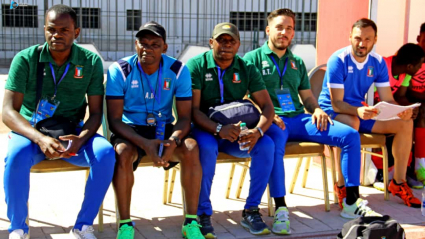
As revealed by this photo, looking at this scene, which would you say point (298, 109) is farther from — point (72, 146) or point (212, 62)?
point (72, 146)

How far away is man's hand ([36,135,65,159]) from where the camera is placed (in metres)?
3.72

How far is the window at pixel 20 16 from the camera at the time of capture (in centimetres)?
1951

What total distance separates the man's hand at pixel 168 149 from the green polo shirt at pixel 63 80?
2.10 feet

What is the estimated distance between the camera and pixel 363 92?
5.17 meters

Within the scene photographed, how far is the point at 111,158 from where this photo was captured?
379 centimetres

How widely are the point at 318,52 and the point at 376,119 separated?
162 cm

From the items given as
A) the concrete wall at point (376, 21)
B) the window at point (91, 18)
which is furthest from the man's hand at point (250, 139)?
the window at point (91, 18)

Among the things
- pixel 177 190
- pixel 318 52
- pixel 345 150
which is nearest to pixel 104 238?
pixel 177 190

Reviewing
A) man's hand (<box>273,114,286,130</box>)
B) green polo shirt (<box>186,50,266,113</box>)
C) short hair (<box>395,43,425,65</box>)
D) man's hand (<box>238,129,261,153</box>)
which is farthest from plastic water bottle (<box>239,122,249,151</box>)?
short hair (<box>395,43,425,65</box>)

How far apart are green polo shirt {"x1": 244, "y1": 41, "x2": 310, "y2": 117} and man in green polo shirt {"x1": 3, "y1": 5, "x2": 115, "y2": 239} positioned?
147 centimetres

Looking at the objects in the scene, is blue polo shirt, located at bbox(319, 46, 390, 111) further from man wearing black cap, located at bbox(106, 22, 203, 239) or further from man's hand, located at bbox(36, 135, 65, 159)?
man's hand, located at bbox(36, 135, 65, 159)

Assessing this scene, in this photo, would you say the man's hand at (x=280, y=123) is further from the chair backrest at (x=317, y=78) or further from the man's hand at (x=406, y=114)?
the man's hand at (x=406, y=114)

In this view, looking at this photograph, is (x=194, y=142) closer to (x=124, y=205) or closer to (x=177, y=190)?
(x=124, y=205)

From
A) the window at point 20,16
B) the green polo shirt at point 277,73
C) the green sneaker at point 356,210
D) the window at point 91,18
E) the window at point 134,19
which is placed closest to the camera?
the green sneaker at point 356,210
